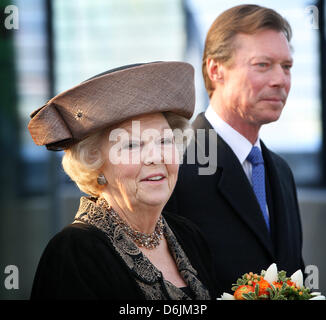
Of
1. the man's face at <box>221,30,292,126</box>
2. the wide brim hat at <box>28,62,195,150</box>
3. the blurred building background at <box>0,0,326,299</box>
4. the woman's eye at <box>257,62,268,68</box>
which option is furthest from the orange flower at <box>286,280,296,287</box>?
the blurred building background at <box>0,0,326,299</box>

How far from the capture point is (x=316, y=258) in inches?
204

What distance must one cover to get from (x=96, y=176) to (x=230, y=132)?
87 centimetres

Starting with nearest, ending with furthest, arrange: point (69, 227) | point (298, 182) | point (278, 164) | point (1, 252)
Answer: point (69, 227)
point (278, 164)
point (1, 252)
point (298, 182)

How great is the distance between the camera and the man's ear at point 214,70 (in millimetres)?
2689

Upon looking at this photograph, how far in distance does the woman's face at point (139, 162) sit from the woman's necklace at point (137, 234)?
5cm

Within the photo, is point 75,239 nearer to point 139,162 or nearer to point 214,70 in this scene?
point 139,162

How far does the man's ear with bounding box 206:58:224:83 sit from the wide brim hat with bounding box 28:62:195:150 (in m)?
0.73

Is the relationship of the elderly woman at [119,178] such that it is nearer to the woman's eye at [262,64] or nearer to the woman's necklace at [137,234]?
the woman's necklace at [137,234]

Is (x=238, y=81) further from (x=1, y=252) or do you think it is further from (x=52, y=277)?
(x=1, y=252)

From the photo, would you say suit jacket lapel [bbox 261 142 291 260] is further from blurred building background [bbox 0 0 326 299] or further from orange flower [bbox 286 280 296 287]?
blurred building background [bbox 0 0 326 299]

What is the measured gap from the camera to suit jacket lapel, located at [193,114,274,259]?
8.07ft

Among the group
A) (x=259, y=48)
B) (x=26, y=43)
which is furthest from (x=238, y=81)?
(x=26, y=43)

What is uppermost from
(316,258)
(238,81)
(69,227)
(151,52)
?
(151,52)

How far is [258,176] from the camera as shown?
8.73 ft
